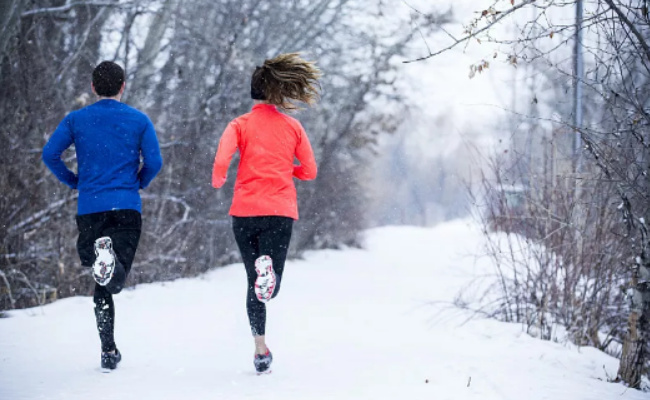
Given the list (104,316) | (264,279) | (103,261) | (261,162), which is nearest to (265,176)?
(261,162)

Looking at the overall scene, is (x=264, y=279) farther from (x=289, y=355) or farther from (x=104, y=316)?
(x=289, y=355)

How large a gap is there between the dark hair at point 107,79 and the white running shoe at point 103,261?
2.97ft

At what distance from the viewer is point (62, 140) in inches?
146

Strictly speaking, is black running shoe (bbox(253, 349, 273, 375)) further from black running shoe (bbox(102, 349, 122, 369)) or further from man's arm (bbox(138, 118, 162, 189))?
man's arm (bbox(138, 118, 162, 189))

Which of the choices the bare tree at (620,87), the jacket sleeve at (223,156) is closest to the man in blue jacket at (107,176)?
the jacket sleeve at (223,156)

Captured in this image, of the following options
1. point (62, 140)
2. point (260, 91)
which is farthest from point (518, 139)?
point (62, 140)

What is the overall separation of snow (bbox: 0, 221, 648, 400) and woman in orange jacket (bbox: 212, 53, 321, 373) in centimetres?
54

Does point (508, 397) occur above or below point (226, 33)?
below

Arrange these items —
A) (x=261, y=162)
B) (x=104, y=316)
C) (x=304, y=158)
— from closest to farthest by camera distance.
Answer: (x=104, y=316) → (x=261, y=162) → (x=304, y=158)

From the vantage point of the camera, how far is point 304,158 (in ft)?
13.4

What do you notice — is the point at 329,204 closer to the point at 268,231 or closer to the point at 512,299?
the point at 512,299

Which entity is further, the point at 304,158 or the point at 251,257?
the point at 304,158

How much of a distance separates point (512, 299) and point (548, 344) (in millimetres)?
896

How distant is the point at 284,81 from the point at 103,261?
1532 millimetres
